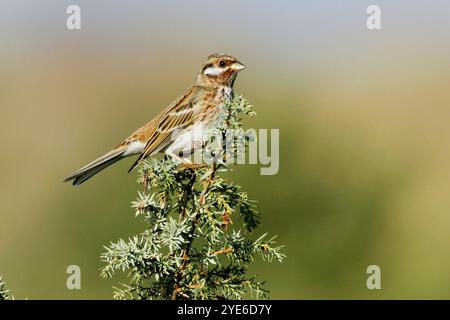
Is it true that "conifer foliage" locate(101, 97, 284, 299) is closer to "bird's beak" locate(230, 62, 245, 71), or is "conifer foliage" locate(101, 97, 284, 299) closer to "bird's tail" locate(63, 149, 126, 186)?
"bird's tail" locate(63, 149, 126, 186)

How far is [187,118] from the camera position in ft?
25.0

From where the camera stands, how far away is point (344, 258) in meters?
7.61

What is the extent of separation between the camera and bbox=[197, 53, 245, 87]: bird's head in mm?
7742

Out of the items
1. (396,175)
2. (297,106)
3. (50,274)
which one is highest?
(297,106)

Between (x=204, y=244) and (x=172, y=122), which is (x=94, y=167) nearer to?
(x=172, y=122)

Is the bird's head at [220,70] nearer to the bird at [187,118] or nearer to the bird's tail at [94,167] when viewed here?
the bird at [187,118]

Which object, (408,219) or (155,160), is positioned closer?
(155,160)

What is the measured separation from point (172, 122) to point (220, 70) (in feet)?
2.04

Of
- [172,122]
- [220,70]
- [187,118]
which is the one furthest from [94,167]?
[220,70]

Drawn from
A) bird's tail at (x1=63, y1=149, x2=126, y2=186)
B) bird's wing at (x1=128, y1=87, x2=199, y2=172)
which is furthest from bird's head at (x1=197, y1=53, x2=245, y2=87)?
bird's tail at (x1=63, y1=149, x2=126, y2=186)

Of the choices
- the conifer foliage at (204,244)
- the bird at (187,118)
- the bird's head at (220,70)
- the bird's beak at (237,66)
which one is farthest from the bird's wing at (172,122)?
the conifer foliage at (204,244)
